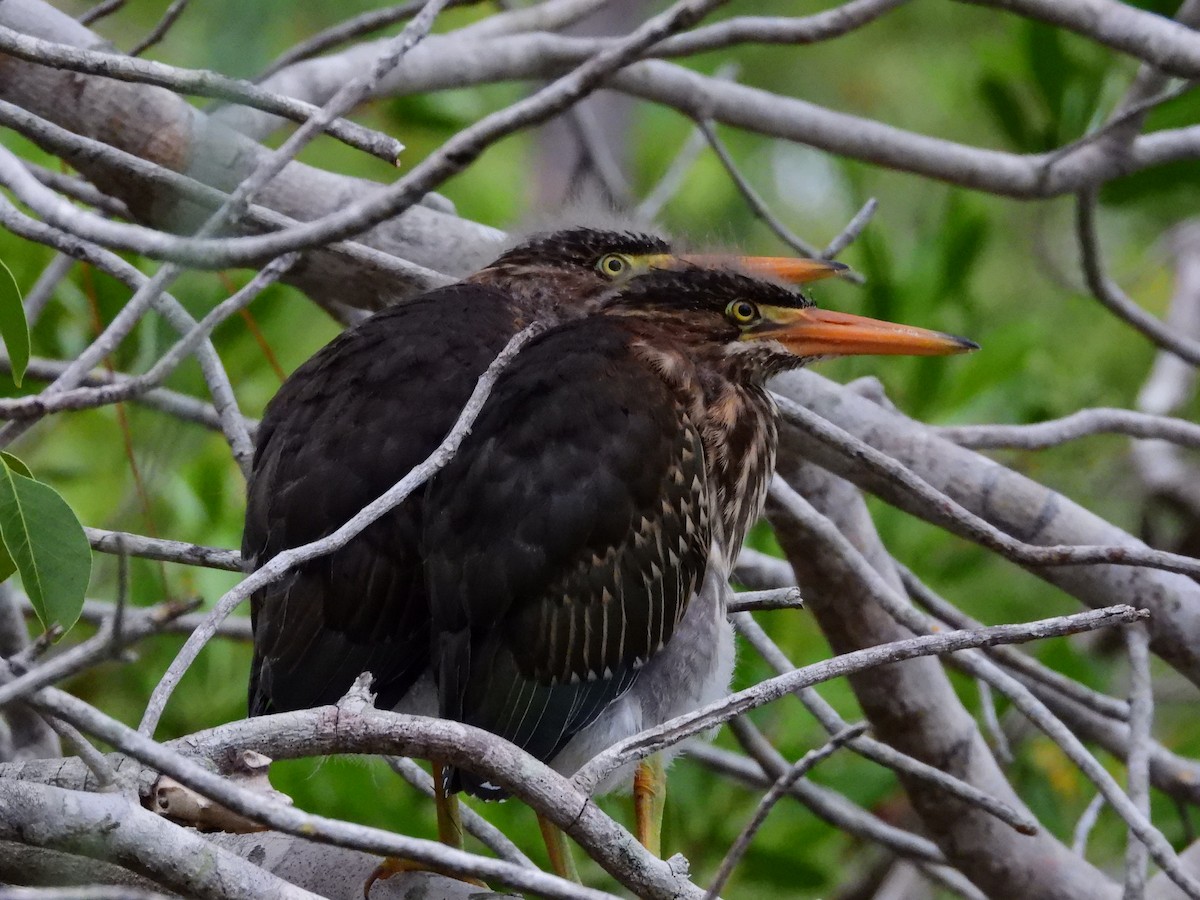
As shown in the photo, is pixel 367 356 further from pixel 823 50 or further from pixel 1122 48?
pixel 823 50

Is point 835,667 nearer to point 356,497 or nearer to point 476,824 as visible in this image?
point 356,497

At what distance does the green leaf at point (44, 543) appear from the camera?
5.46 ft

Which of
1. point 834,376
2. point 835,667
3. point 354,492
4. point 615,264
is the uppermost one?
point 834,376

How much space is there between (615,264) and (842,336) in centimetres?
50

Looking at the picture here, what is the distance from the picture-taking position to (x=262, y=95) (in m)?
1.51

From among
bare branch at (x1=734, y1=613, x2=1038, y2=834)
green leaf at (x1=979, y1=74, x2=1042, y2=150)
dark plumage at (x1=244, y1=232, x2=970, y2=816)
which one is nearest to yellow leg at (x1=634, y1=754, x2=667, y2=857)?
dark plumage at (x1=244, y1=232, x2=970, y2=816)

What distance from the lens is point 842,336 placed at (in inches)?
102

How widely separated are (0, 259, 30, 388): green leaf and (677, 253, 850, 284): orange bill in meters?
1.26

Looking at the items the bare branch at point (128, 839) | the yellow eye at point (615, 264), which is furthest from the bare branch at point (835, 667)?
the yellow eye at point (615, 264)

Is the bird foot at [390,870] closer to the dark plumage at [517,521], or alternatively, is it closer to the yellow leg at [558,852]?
the dark plumage at [517,521]

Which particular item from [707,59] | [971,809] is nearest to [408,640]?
[971,809]

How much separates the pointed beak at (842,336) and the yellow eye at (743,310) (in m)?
0.02

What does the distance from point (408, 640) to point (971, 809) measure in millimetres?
1227

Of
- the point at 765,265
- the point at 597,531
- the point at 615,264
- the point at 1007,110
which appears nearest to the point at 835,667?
the point at 597,531
